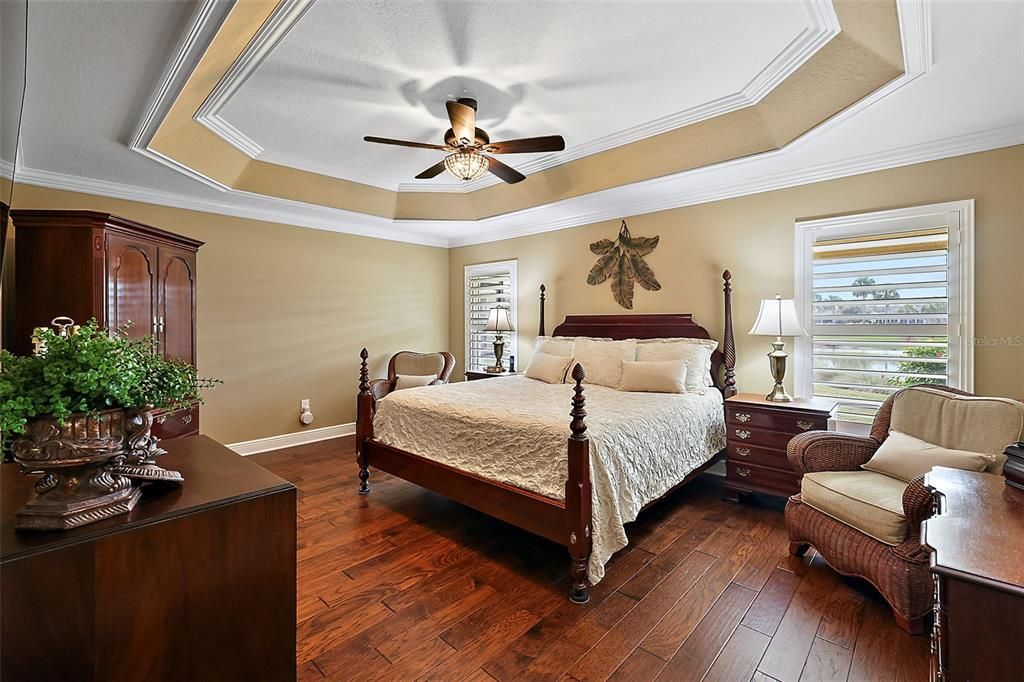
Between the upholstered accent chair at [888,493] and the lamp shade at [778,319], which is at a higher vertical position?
the lamp shade at [778,319]

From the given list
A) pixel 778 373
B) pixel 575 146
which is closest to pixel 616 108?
pixel 575 146

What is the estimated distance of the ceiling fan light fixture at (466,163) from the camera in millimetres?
2982

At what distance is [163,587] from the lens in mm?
1074

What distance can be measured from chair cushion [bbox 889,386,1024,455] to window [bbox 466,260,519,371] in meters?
3.84

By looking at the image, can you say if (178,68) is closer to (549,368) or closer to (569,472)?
(569,472)

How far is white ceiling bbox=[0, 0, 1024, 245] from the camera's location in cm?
206

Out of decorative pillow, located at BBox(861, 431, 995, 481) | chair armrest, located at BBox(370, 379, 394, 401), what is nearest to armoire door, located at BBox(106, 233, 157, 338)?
chair armrest, located at BBox(370, 379, 394, 401)

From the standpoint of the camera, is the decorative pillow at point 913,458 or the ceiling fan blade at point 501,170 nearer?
the decorative pillow at point 913,458

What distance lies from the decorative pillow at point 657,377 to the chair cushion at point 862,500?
114 cm

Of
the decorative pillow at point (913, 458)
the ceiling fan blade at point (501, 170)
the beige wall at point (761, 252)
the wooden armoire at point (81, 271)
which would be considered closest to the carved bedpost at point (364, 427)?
the wooden armoire at point (81, 271)

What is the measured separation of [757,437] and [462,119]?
118 inches

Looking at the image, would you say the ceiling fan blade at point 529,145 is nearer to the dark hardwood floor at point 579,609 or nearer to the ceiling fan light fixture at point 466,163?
the ceiling fan light fixture at point 466,163

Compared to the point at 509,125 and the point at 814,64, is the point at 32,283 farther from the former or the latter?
the point at 814,64

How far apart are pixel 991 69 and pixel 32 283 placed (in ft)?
19.0
